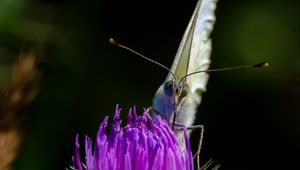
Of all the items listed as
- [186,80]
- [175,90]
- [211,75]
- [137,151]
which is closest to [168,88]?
[175,90]

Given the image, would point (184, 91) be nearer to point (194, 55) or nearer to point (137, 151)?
point (194, 55)

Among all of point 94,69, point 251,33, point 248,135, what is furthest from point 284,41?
point 94,69

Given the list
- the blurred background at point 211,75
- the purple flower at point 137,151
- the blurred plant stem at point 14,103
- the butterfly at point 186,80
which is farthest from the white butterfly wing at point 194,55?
the blurred background at point 211,75

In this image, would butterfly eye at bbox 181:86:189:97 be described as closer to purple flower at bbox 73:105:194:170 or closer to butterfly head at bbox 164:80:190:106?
butterfly head at bbox 164:80:190:106

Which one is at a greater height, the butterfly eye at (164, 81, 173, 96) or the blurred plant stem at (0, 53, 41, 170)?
the butterfly eye at (164, 81, 173, 96)

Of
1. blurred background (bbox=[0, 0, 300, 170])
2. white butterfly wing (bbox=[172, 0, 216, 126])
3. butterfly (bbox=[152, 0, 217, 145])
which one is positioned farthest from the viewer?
blurred background (bbox=[0, 0, 300, 170])

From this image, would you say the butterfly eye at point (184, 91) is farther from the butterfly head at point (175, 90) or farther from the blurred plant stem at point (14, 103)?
the blurred plant stem at point (14, 103)

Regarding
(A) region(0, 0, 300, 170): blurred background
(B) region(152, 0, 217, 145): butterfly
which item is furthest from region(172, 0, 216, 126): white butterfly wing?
(A) region(0, 0, 300, 170): blurred background
